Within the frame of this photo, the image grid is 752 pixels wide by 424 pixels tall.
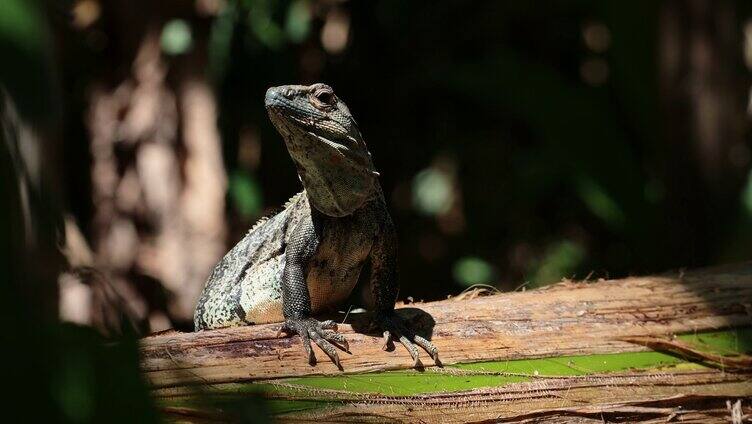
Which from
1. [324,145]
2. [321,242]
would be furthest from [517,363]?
[324,145]

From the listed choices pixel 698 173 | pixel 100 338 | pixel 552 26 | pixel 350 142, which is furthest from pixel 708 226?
pixel 100 338

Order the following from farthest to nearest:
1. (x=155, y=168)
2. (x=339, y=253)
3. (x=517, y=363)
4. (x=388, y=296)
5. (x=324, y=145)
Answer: (x=155, y=168)
(x=339, y=253)
(x=388, y=296)
(x=324, y=145)
(x=517, y=363)

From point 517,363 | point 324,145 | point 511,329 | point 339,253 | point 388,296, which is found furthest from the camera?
point 339,253

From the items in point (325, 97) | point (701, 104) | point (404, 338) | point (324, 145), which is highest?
point (325, 97)

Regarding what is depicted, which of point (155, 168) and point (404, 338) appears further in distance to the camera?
point (155, 168)

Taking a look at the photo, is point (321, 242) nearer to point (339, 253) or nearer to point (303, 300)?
point (339, 253)

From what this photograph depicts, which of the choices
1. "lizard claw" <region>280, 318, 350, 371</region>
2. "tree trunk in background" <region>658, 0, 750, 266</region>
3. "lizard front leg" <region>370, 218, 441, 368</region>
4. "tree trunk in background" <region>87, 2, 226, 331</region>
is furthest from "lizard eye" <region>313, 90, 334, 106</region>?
"tree trunk in background" <region>658, 0, 750, 266</region>

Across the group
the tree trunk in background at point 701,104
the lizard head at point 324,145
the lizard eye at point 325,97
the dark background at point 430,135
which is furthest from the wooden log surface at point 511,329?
the tree trunk in background at point 701,104

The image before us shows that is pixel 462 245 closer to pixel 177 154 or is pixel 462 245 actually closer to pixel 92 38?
pixel 177 154
